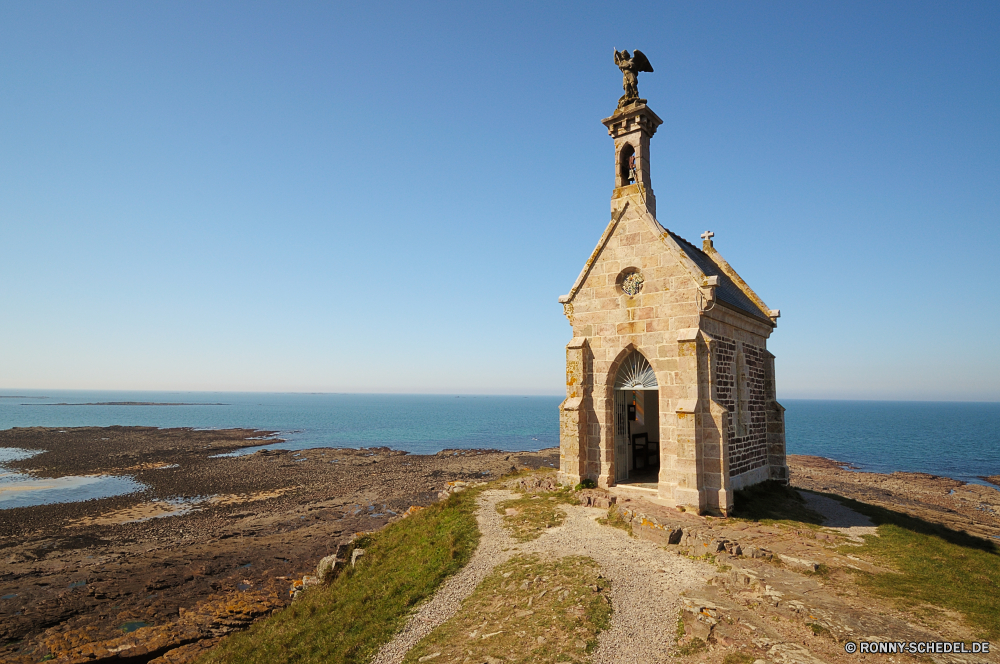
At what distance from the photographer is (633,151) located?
19281 mm

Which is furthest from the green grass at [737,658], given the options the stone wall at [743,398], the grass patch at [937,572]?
the stone wall at [743,398]

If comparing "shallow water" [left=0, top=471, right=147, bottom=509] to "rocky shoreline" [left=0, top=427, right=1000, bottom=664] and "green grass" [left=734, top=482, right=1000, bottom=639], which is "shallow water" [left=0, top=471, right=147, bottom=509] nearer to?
"rocky shoreline" [left=0, top=427, right=1000, bottom=664]

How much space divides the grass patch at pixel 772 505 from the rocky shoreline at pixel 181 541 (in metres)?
16.5

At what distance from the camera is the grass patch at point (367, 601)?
11000 mm

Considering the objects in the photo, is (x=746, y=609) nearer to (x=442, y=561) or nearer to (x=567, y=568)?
(x=567, y=568)

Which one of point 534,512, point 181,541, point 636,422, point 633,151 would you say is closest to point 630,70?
point 633,151

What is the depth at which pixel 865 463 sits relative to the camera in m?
59.1

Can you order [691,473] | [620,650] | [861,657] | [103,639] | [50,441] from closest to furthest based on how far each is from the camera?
[861,657] → [620,650] → [691,473] → [103,639] → [50,441]

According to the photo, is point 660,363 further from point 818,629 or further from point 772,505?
point 818,629

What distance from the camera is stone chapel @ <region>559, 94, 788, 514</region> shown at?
→ 51.6 ft

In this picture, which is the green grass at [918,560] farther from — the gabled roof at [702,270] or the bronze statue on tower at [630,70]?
the bronze statue on tower at [630,70]

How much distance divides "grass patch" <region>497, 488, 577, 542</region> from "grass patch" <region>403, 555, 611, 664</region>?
2.57 m

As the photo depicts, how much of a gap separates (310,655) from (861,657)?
10.5m

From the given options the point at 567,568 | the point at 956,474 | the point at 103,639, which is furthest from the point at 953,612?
the point at 956,474
